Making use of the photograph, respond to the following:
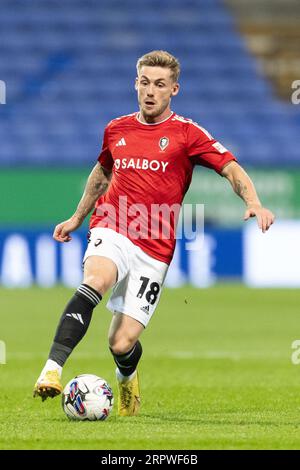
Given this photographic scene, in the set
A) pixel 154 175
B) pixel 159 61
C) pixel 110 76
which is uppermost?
pixel 110 76

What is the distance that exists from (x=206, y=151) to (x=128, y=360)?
139cm

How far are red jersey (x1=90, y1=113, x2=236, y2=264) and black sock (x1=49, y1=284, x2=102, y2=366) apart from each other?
0.61 metres

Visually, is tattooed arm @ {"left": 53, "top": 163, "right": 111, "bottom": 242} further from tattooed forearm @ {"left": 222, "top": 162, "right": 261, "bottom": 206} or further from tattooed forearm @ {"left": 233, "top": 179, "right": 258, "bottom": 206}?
tattooed forearm @ {"left": 233, "top": 179, "right": 258, "bottom": 206}

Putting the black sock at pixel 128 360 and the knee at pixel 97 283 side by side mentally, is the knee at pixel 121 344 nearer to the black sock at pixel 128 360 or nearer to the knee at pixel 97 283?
the black sock at pixel 128 360

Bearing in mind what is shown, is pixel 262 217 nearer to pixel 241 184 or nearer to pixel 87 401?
pixel 241 184

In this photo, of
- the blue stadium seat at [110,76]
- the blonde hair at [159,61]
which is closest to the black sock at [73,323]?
the blonde hair at [159,61]

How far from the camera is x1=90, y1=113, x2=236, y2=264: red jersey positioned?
7.16m

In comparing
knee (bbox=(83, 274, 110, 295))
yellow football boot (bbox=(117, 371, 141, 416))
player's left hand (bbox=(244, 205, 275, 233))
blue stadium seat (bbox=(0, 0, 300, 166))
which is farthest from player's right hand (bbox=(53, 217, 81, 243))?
blue stadium seat (bbox=(0, 0, 300, 166))

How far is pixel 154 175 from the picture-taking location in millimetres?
7172

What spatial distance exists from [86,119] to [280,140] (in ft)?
14.0

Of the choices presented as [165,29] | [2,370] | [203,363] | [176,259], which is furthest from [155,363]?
[165,29]

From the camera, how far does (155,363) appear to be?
35.9 ft

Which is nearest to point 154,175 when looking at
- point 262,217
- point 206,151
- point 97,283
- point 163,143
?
point 163,143

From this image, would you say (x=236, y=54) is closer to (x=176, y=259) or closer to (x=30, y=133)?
(x=30, y=133)
